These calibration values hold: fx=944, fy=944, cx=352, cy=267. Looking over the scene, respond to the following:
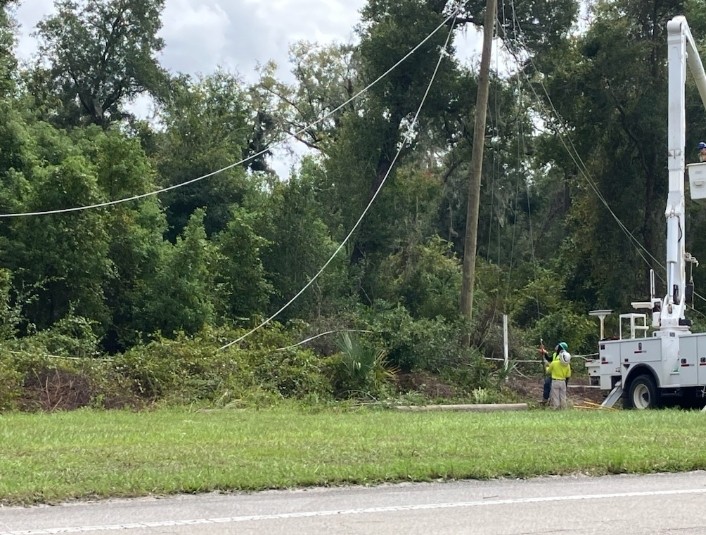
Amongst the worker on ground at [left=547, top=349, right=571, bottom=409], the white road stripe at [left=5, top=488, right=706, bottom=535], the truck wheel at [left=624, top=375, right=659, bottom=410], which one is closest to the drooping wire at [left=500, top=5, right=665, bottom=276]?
the truck wheel at [left=624, top=375, right=659, bottom=410]

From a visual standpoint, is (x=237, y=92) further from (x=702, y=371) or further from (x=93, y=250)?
(x=702, y=371)

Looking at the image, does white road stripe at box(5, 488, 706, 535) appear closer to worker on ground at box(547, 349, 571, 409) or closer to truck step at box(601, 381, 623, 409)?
worker on ground at box(547, 349, 571, 409)

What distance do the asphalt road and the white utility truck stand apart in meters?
11.7

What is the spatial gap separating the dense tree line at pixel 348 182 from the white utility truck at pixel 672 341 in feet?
16.6

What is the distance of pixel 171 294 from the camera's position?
95.7ft

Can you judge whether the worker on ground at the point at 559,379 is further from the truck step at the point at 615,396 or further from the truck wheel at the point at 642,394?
the truck wheel at the point at 642,394

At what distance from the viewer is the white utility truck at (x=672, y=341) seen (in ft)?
68.3

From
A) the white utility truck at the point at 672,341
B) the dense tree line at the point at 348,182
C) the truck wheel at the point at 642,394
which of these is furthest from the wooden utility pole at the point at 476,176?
the truck wheel at the point at 642,394

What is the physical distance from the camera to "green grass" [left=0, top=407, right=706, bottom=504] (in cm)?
937

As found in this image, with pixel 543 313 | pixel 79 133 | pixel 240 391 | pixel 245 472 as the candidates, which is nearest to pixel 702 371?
pixel 240 391

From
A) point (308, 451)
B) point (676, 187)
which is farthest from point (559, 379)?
point (308, 451)

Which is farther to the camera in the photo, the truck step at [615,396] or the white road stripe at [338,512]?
the truck step at [615,396]

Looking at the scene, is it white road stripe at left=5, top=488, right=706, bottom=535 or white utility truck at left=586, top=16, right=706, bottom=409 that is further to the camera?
white utility truck at left=586, top=16, right=706, bottom=409

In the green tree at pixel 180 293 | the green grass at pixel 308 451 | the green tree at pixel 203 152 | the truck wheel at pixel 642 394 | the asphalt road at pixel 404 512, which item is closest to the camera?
the asphalt road at pixel 404 512
